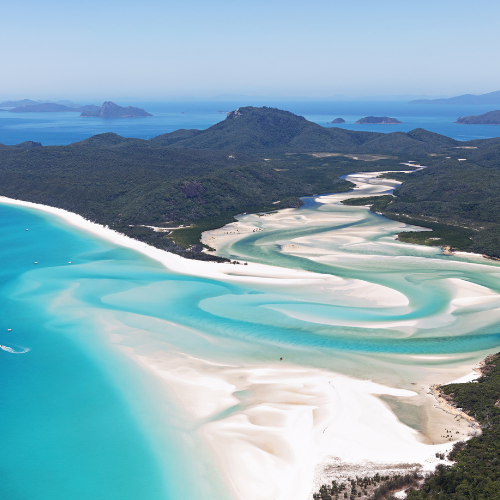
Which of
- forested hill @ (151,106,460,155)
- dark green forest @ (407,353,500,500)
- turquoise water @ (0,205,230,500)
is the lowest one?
turquoise water @ (0,205,230,500)

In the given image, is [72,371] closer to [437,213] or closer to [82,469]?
[82,469]

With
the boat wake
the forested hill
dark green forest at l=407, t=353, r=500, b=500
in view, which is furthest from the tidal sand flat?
the forested hill

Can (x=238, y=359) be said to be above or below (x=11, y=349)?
above

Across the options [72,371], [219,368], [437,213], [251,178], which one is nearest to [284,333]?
[219,368]

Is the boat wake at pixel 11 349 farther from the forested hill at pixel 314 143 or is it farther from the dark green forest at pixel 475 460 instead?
the forested hill at pixel 314 143

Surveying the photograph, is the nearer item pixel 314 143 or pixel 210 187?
pixel 210 187

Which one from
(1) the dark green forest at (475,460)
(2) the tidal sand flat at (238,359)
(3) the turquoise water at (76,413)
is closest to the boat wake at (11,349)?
(3) the turquoise water at (76,413)

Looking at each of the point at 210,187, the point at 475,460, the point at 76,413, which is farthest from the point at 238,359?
the point at 210,187

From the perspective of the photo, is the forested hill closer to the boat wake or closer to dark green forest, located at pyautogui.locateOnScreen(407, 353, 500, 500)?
the boat wake

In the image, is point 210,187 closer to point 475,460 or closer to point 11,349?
point 11,349
